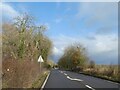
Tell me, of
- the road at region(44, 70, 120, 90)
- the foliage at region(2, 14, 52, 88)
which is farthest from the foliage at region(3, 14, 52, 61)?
the road at region(44, 70, 120, 90)

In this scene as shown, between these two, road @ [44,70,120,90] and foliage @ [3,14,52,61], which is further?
foliage @ [3,14,52,61]

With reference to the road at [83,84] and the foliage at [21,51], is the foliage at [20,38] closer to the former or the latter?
the foliage at [21,51]

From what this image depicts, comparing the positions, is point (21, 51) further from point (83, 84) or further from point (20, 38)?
point (83, 84)

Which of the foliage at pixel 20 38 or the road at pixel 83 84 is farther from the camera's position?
the foliage at pixel 20 38

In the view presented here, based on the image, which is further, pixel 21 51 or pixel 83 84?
pixel 21 51

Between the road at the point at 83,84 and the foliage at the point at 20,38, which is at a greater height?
the foliage at the point at 20,38

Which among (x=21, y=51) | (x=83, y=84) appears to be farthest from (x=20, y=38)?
(x=83, y=84)

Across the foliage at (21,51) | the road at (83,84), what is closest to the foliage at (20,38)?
the foliage at (21,51)

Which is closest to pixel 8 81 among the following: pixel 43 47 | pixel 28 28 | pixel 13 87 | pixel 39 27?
pixel 13 87

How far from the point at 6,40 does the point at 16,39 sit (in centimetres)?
153

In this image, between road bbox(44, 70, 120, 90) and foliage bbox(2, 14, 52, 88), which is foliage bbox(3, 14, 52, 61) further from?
road bbox(44, 70, 120, 90)

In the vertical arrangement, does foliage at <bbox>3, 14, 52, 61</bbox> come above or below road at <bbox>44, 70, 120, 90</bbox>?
above

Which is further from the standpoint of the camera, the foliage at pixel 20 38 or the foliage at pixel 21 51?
the foliage at pixel 20 38

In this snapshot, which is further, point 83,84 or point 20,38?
point 20,38
